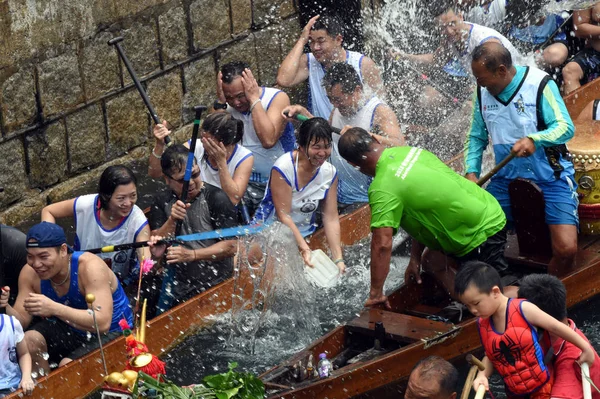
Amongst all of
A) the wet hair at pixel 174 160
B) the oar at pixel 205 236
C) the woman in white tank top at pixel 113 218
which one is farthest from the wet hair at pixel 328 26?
the woman in white tank top at pixel 113 218

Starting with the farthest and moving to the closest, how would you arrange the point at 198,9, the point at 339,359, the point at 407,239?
1. the point at 198,9
2. the point at 407,239
3. the point at 339,359

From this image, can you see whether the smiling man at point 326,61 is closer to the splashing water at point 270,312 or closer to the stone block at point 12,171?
A: the splashing water at point 270,312

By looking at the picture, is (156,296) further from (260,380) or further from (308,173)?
(260,380)

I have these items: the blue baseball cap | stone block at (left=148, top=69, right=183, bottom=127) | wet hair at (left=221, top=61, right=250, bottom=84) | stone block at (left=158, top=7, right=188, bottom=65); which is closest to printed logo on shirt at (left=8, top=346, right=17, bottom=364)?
the blue baseball cap

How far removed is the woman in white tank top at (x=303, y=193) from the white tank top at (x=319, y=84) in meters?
1.31

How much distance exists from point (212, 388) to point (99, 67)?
16.7ft

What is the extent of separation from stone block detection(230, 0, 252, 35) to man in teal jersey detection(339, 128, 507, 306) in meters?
4.81

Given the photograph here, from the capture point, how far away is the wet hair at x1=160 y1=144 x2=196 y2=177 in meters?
7.94

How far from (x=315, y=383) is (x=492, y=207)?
1632 mm

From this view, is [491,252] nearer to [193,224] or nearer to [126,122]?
[193,224]

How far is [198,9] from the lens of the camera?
11.3 m

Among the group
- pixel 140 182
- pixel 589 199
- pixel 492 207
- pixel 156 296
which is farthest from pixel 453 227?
pixel 140 182

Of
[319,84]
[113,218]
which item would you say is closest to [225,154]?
[113,218]

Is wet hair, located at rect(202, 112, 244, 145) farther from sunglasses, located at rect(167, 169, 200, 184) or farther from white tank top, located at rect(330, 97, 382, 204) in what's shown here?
white tank top, located at rect(330, 97, 382, 204)
